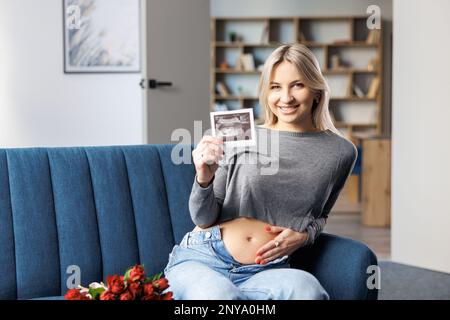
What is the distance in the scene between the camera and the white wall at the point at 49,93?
504 cm

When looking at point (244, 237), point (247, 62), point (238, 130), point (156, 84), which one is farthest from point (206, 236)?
point (247, 62)

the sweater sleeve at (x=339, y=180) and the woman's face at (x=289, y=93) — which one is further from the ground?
the woman's face at (x=289, y=93)

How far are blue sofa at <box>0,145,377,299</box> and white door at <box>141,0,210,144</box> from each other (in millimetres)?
1926

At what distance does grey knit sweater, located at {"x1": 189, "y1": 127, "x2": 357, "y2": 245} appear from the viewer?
7.25ft

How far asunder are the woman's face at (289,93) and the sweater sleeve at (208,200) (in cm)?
24

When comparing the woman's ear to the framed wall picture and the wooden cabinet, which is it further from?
the wooden cabinet

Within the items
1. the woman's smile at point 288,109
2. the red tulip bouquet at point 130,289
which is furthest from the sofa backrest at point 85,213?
the red tulip bouquet at point 130,289

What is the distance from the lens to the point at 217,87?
974cm

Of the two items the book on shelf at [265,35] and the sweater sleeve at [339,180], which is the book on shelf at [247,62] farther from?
the sweater sleeve at [339,180]

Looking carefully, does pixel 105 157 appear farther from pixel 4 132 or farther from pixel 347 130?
pixel 347 130

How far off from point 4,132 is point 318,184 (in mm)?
3327
